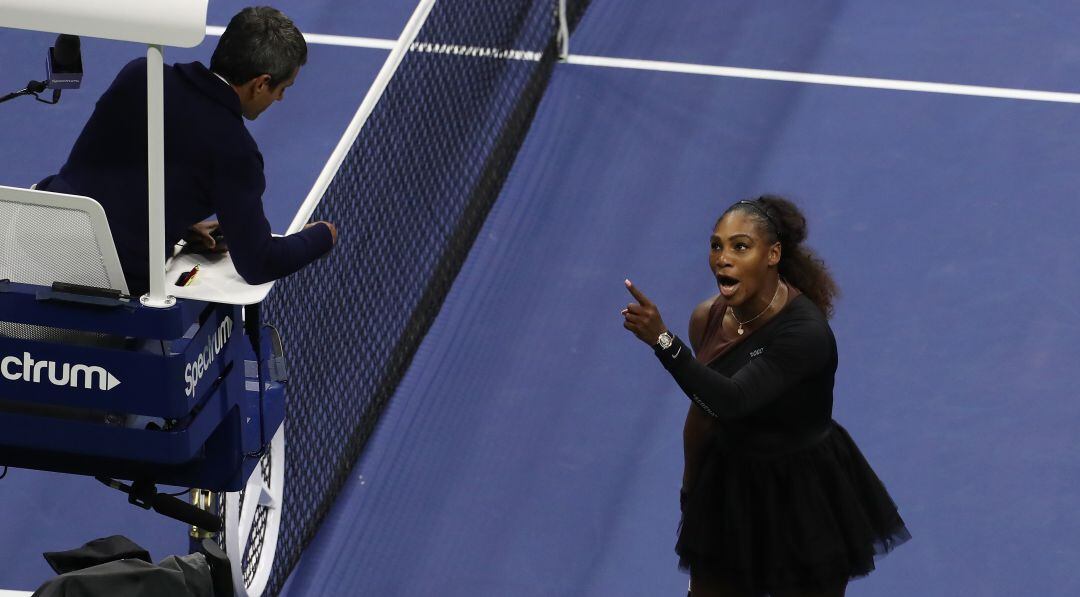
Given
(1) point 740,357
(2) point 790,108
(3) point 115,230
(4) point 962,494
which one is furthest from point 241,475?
(2) point 790,108

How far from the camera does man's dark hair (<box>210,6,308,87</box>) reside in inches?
187

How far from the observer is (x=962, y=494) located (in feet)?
22.2

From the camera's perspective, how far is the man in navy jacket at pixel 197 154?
464 cm

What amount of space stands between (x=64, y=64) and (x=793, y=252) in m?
2.19

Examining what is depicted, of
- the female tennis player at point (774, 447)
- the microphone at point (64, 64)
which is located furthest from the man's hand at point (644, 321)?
the microphone at point (64, 64)

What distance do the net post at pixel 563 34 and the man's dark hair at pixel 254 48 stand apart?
4777 millimetres

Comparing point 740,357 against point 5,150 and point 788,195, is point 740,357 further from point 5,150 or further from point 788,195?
point 5,150

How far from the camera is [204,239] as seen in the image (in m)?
4.90

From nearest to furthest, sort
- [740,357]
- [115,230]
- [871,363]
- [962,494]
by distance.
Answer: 1. [115,230]
2. [740,357]
3. [962,494]
4. [871,363]

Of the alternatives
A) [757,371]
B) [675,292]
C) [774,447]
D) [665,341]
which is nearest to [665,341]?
[665,341]

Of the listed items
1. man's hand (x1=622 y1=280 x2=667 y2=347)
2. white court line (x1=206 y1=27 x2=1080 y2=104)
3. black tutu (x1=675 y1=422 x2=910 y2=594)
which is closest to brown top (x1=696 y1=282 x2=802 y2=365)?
black tutu (x1=675 y1=422 x2=910 y2=594)

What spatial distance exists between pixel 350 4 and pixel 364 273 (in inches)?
140

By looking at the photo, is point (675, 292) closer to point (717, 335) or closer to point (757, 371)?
point (717, 335)

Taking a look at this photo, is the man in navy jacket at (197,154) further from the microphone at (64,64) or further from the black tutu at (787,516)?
the black tutu at (787,516)
